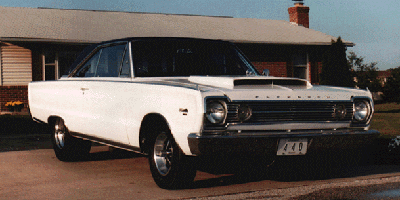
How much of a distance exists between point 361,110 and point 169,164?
2121 millimetres

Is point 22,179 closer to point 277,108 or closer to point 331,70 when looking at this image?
point 277,108

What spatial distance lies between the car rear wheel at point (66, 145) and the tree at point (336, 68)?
13.2 metres

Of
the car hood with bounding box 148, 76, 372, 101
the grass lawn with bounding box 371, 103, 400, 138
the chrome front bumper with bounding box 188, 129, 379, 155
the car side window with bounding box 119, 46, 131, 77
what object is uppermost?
the car side window with bounding box 119, 46, 131, 77

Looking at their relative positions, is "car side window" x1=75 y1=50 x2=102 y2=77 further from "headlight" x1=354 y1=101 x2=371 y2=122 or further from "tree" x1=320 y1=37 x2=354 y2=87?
"tree" x1=320 y1=37 x2=354 y2=87

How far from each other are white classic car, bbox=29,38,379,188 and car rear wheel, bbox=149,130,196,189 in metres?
0.01

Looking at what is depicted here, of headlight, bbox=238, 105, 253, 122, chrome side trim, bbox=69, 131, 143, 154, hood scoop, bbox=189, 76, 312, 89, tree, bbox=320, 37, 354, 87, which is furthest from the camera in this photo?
tree, bbox=320, 37, 354, 87

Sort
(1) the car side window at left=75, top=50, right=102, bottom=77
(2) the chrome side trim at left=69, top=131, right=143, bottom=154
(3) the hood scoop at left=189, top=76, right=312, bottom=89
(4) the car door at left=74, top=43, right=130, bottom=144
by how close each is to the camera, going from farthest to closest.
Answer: (1) the car side window at left=75, top=50, right=102, bottom=77 < (4) the car door at left=74, top=43, right=130, bottom=144 < (2) the chrome side trim at left=69, top=131, right=143, bottom=154 < (3) the hood scoop at left=189, top=76, right=312, bottom=89

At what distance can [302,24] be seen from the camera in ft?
83.9

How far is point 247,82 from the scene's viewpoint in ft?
17.5

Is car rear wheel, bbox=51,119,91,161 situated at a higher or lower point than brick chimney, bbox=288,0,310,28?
lower

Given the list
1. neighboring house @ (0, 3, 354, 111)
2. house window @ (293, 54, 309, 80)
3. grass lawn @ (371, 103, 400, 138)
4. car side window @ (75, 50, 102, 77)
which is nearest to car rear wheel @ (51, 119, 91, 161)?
car side window @ (75, 50, 102, 77)

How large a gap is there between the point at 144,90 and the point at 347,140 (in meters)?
2.18

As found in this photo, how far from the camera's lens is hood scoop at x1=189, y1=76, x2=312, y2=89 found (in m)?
5.21

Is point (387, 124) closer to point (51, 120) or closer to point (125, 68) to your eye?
point (51, 120)
